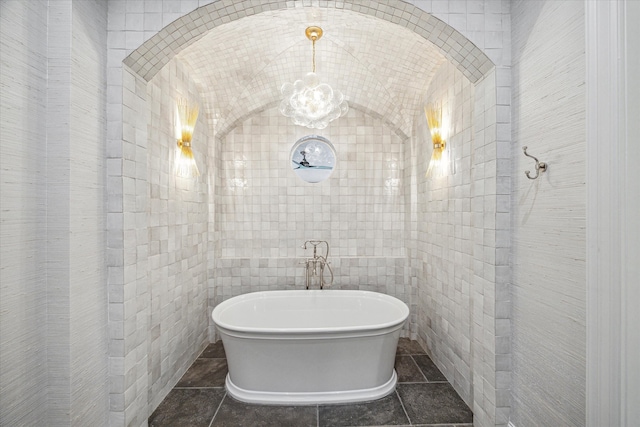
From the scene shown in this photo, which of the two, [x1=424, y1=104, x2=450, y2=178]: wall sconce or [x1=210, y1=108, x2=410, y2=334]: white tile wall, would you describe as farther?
[x1=210, y1=108, x2=410, y2=334]: white tile wall

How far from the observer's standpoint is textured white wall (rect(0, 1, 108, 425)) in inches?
49.2

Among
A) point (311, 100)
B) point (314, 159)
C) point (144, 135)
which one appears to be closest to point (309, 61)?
point (311, 100)

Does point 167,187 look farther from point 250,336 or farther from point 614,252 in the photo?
point 614,252

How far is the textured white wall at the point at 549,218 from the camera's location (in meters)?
1.24

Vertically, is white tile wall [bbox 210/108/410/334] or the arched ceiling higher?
the arched ceiling

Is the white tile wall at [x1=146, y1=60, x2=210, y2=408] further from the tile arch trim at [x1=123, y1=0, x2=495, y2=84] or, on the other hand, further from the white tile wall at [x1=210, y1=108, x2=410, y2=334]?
the tile arch trim at [x1=123, y1=0, x2=495, y2=84]

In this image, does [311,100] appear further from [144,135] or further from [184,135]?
[144,135]

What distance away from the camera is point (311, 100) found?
Answer: 2.48 metres

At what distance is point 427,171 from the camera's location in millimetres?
2889

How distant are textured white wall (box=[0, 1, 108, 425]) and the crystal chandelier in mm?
1252

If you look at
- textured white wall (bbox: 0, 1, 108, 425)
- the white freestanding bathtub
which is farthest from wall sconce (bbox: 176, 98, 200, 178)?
the white freestanding bathtub

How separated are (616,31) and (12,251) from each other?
2.37 meters

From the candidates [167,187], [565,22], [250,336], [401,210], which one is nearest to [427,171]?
[401,210]

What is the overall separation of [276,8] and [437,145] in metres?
1.70
